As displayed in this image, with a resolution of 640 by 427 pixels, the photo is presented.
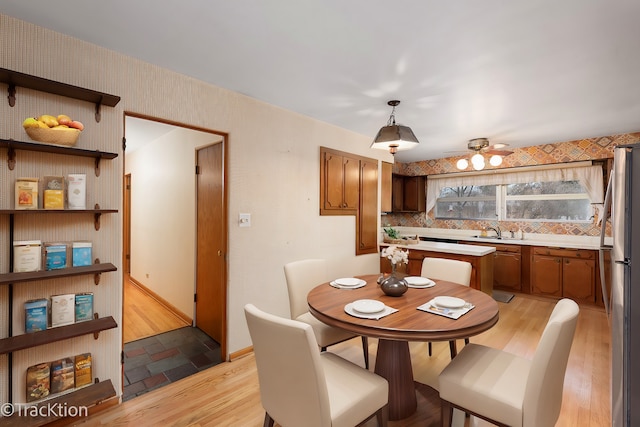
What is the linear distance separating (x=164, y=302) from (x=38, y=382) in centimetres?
247

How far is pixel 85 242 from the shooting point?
1.92m

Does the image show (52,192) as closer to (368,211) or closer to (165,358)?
(165,358)

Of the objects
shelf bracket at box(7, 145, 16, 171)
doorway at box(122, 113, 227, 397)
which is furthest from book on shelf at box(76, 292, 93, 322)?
shelf bracket at box(7, 145, 16, 171)

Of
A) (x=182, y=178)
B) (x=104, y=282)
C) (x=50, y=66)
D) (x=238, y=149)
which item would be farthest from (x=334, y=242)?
(x=50, y=66)

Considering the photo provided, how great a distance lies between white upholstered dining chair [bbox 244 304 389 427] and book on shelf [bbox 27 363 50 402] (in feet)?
4.58

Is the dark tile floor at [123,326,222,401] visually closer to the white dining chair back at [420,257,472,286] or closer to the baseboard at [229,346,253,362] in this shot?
the baseboard at [229,346,253,362]

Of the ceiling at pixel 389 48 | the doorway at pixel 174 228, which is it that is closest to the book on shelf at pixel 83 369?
the doorway at pixel 174 228

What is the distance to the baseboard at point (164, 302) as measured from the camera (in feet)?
11.9

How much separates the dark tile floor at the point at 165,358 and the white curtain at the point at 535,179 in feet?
16.2

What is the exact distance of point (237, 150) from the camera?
273 cm

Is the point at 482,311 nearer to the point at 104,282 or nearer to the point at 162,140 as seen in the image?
the point at 104,282

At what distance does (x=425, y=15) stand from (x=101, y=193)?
7.53 ft

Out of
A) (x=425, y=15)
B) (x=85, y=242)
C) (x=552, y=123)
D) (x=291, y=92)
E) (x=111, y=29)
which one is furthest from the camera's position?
(x=552, y=123)

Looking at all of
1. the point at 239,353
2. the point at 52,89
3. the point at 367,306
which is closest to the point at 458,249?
the point at 367,306
